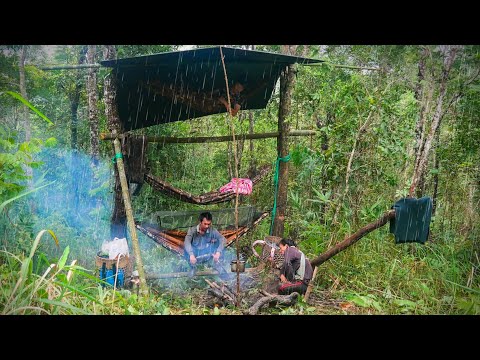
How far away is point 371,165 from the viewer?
14.4 ft

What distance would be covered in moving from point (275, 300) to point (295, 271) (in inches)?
12.7

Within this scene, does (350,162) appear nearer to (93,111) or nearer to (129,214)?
(129,214)

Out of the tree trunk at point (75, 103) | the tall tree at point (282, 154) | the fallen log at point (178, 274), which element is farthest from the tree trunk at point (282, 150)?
the tree trunk at point (75, 103)

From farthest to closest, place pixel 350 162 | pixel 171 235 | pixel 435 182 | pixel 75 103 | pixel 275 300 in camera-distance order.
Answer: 1. pixel 75 103
2. pixel 435 182
3. pixel 350 162
4. pixel 171 235
5. pixel 275 300

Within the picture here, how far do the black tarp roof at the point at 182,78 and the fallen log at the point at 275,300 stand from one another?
1.74m

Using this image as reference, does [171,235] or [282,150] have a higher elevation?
[282,150]

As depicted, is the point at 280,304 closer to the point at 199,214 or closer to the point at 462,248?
the point at 199,214

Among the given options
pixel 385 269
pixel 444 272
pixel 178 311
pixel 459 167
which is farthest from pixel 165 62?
pixel 459 167

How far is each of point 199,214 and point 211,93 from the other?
1.17 m

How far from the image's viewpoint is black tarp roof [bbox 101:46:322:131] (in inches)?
134

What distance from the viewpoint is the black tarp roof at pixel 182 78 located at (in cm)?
339

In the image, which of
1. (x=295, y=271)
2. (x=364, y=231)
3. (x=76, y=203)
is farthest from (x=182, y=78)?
(x=76, y=203)

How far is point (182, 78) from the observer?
12.9ft

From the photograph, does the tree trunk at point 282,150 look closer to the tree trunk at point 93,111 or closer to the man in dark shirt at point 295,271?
the man in dark shirt at point 295,271
